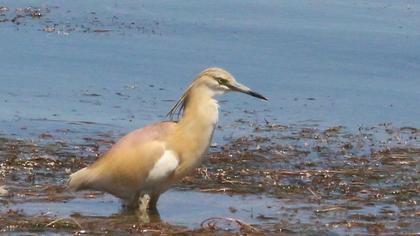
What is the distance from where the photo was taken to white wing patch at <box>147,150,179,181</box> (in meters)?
8.74

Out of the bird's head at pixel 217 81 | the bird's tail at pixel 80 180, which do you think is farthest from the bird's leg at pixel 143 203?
the bird's head at pixel 217 81

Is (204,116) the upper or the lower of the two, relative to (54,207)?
upper

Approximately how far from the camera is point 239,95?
1296cm

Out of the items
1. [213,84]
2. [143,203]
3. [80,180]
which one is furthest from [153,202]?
[213,84]

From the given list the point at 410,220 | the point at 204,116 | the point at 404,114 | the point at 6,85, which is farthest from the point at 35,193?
the point at 404,114

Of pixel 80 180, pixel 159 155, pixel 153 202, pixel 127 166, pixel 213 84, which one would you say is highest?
pixel 213 84

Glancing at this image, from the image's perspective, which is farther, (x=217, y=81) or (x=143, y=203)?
(x=217, y=81)

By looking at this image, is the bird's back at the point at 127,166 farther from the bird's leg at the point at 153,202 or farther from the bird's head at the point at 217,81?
the bird's head at the point at 217,81

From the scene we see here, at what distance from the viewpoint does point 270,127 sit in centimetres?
1167

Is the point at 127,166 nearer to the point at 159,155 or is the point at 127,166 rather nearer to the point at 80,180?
the point at 159,155

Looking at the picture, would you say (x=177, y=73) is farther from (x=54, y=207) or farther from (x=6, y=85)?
(x=54, y=207)

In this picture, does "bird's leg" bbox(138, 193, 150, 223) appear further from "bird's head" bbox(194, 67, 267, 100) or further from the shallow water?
"bird's head" bbox(194, 67, 267, 100)

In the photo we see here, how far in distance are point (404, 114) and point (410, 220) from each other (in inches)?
147

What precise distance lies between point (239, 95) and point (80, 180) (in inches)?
170
